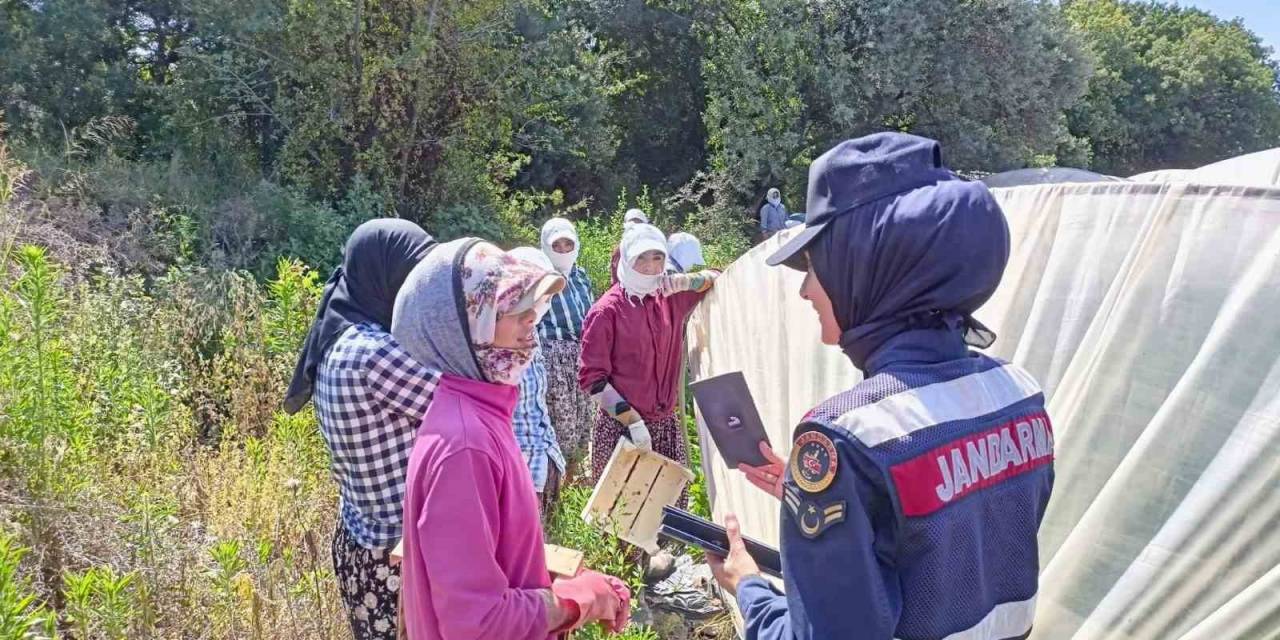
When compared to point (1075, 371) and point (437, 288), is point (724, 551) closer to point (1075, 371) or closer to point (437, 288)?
Result: point (437, 288)

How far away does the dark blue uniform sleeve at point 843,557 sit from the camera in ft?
4.22

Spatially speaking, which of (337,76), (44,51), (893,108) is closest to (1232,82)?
(893,108)

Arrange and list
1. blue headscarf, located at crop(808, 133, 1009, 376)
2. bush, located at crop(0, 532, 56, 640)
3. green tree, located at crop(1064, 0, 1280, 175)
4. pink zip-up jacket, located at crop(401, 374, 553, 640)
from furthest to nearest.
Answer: green tree, located at crop(1064, 0, 1280, 175)
bush, located at crop(0, 532, 56, 640)
pink zip-up jacket, located at crop(401, 374, 553, 640)
blue headscarf, located at crop(808, 133, 1009, 376)

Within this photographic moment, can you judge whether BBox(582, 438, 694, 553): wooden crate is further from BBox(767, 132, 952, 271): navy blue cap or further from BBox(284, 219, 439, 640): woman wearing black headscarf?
BBox(767, 132, 952, 271): navy blue cap

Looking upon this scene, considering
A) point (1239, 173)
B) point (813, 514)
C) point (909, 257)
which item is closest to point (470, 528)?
point (813, 514)

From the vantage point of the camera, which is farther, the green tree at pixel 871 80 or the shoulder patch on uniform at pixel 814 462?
the green tree at pixel 871 80

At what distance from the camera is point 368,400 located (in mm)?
2340

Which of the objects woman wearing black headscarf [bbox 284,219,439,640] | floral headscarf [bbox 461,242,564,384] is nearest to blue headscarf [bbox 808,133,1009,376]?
floral headscarf [bbox 461,242,564,384]

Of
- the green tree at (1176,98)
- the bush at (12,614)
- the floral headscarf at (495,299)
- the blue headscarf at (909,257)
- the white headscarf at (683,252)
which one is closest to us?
Result: the blue headscarf at (909,257)

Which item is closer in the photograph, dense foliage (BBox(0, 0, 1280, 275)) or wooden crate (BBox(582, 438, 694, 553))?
wooden crate (BBox(582, 438, 694, 553))

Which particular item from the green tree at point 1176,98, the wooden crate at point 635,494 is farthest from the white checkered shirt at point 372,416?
the green tree at point 1176,98

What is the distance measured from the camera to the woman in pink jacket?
5.39ft

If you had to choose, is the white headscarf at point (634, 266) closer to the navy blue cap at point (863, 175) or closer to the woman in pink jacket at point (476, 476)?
the woman in pink jacket at point (476, 476)

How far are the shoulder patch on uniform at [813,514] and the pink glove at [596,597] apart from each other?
2.27 ft
